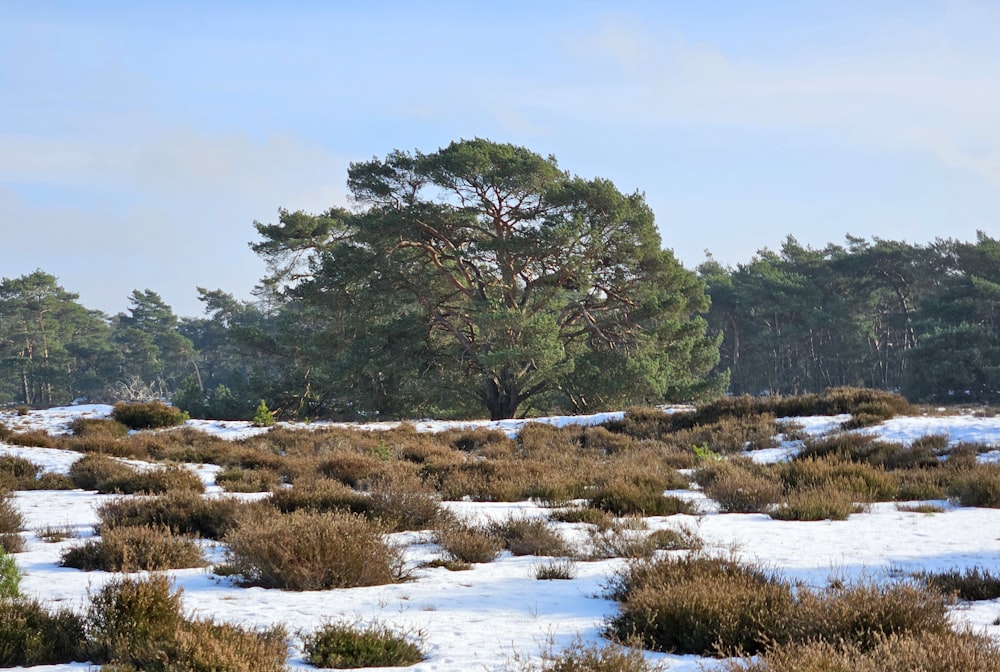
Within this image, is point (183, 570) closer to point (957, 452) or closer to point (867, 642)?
point (867, 642)

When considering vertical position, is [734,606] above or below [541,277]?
below

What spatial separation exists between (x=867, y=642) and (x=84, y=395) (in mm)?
81715

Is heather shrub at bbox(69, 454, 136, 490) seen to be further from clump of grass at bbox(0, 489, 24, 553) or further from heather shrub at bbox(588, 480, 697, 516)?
heather shrub at bbox(588, 480, 697, 516)

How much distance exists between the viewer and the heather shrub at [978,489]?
30.5 ft

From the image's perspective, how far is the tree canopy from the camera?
2772cm

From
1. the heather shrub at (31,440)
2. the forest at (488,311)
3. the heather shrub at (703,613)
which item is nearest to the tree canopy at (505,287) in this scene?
the forest at (488,311)

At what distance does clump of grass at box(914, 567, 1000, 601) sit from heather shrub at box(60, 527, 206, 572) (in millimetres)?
5248

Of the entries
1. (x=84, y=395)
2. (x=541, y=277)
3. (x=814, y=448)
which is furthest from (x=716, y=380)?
(x=84, y=395)

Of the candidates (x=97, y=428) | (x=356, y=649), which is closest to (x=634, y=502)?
(x=356, y=649)

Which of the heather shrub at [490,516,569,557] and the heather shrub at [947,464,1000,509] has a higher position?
the heather shrub at [490,516,569,557]

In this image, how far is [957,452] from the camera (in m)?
12.6

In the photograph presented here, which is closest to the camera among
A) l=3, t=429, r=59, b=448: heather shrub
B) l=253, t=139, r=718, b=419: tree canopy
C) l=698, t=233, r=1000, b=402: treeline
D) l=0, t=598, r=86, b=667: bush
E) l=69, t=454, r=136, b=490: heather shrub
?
l=0, t=598, r=86, b=667: bush

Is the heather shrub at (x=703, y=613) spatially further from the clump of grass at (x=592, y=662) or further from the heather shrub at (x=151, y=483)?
the heather shrub at (x=151, y=483)

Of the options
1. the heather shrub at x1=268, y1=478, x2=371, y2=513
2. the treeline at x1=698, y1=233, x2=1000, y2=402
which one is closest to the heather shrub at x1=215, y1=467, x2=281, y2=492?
the heather shrub at x1=268, y1=478, x2=371, y2=513
